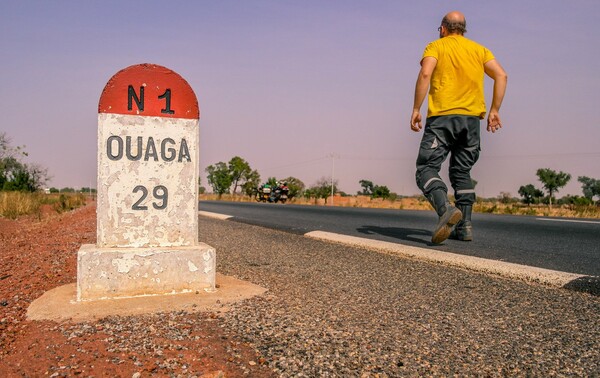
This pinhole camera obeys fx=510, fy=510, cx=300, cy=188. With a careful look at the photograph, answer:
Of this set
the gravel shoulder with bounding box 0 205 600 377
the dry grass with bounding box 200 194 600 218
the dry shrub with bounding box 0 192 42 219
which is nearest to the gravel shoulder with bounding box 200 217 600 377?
the gravel shoulder with bounding box 0 205 600 377

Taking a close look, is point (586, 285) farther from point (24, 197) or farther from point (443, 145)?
point (24, 197)

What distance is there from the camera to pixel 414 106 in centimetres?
528

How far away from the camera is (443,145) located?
5383 millimetres

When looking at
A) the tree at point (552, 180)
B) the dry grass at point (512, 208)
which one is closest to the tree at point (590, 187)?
the tree at point (552, 180)

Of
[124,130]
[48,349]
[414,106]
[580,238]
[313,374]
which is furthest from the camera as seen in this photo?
[580,238]

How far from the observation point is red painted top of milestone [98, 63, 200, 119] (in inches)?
127

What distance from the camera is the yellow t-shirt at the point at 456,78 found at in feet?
17.2

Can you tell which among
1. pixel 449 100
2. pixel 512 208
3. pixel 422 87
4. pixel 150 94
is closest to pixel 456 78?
pixel 449 100

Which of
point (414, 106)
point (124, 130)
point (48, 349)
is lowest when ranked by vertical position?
point (48, 349)

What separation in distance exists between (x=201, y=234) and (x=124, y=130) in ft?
14.8

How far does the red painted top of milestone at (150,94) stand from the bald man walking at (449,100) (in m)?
2.68

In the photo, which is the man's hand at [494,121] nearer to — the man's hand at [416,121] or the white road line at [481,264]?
the man's hand at [416,121]

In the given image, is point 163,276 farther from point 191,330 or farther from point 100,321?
point 191,330

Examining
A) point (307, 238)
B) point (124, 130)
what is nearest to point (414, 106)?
point (307, 238)
